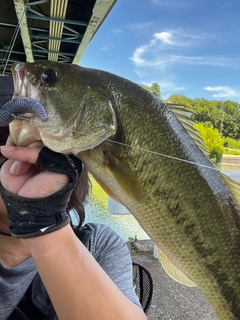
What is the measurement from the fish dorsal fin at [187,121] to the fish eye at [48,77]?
0.40 m

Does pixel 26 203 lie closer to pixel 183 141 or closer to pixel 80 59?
pixel 183 141

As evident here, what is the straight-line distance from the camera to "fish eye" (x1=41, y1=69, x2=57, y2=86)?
1.01m

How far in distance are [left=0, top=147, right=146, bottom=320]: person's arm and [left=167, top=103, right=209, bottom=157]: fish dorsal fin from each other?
47 centimetres

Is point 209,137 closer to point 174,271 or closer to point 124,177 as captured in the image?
point 174,271

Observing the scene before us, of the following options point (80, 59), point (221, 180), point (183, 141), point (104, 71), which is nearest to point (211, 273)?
point (221, 180)

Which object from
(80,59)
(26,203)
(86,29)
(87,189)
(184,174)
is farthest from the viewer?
(80,59)

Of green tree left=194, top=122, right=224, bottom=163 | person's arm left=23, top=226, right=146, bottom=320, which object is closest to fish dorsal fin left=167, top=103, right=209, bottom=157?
green tree left=194, top=122, right=224, bottom=163

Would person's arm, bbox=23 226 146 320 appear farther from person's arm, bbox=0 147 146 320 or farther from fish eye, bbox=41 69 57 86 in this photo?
fish eye, bbox=41 69 57 86

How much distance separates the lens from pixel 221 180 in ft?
3.55

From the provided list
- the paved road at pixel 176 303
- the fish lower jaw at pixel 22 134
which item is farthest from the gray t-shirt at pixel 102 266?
the paved road at pixel 176 303

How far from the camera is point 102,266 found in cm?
134

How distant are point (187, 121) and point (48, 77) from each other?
0.51 metres

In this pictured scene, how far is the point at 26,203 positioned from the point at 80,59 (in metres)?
7.23

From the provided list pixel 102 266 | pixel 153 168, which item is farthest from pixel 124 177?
pixel 102 266
